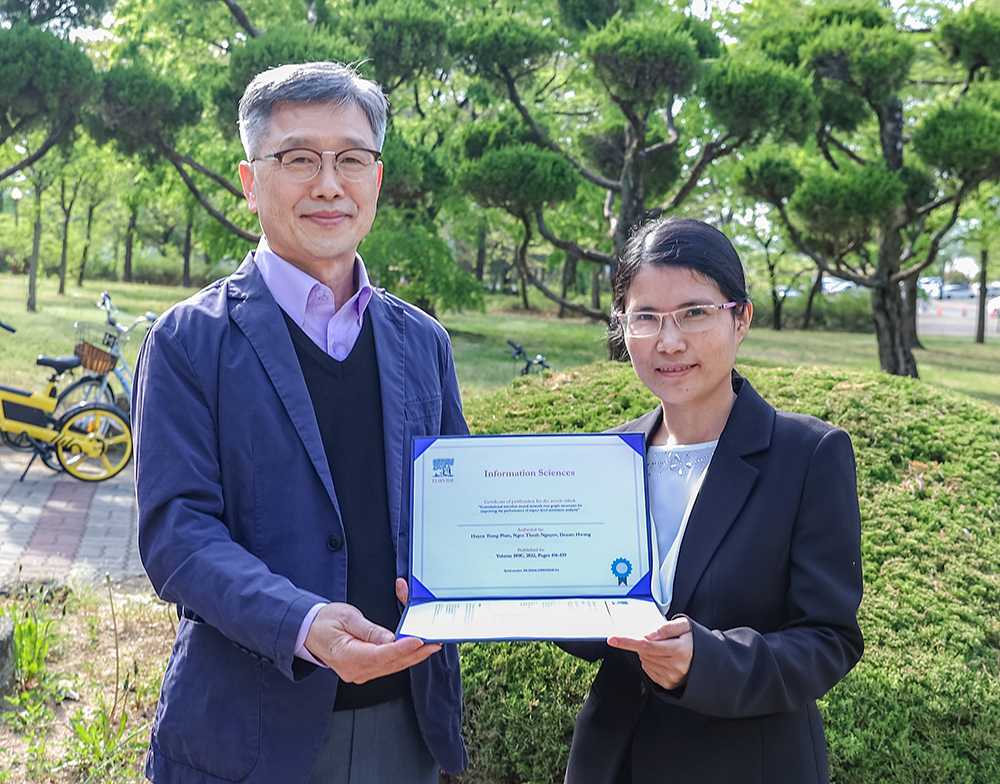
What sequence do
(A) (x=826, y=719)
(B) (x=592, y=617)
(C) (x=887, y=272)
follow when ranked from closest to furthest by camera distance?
(B) (x=592, y=617) → (A) (x=826, y=719) → (C) (x=887, y=272)

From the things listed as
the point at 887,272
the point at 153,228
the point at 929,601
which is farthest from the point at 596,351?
the point at 153,228

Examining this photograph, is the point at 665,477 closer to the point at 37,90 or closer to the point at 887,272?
the point at 37,90

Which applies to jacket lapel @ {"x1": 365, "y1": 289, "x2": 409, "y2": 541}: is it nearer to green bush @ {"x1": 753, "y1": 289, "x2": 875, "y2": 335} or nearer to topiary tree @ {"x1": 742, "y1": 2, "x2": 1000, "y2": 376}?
topiary tree @ {"x1": 742, "y1": 2, "x2": 1000, "y2": 376}

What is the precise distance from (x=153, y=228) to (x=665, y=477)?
132 ft

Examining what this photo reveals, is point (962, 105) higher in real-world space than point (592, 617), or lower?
higher

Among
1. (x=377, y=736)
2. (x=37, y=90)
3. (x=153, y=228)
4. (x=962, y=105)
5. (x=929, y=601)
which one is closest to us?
(x=377, y=736)

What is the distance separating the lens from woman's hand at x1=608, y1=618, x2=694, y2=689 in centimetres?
139

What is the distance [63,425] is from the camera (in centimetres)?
789

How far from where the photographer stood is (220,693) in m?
1.66

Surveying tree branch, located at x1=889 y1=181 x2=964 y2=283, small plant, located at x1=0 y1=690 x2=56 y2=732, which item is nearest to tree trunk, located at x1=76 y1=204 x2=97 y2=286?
tree branch, located at x1=889 y1=181 x2=964 y2=283

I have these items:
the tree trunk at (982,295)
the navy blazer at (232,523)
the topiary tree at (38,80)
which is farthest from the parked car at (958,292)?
the navy blazer at (232,523)

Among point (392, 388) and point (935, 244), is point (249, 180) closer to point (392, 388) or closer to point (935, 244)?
point (392, 388)

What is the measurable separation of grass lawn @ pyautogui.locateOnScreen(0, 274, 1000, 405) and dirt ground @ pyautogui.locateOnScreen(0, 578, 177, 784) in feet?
24.9

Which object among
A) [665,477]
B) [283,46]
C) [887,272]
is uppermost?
[283,46]
